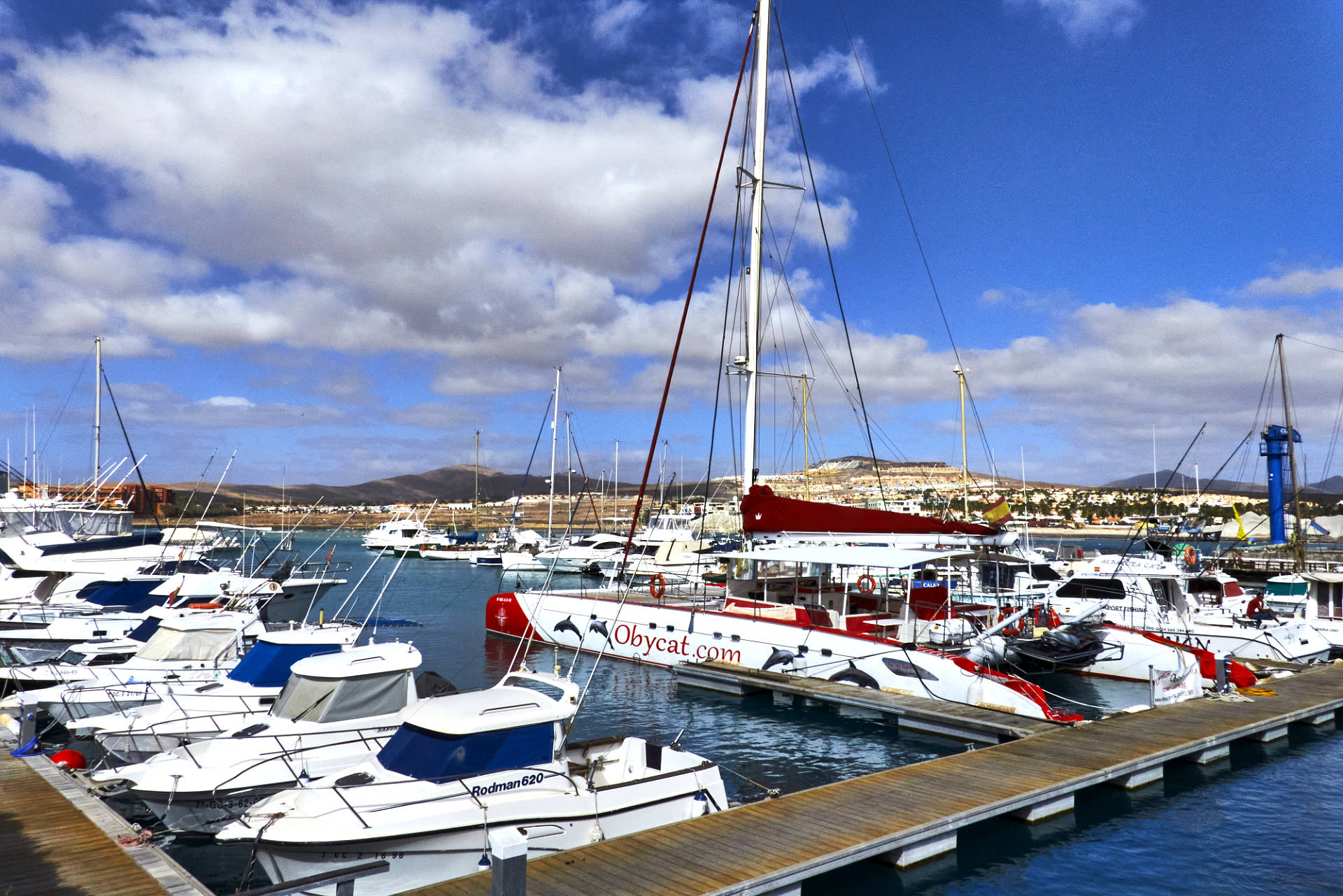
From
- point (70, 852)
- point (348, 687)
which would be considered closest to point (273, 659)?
point (348, 687)

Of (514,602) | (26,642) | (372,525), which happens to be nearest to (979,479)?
(372,525)

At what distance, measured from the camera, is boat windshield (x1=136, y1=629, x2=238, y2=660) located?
1864cm

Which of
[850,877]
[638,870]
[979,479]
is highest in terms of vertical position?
[979,479]

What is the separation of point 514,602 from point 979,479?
174924 mm

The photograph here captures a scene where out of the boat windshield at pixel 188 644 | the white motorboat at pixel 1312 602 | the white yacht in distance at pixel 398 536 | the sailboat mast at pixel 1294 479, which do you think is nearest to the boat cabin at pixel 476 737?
the boat windshield at pixel 188 644

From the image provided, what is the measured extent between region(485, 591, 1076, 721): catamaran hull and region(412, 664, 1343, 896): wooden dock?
2.13 meters

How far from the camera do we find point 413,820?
938cm

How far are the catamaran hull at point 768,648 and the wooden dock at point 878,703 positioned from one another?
32 centimetres

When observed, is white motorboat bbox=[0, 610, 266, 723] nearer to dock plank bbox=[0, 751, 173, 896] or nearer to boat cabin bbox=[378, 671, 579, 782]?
dock plank bbox=[0, 751, 173, 896]

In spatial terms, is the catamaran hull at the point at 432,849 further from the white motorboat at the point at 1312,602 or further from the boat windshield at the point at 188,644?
the white motorboat at the point at 1312,602

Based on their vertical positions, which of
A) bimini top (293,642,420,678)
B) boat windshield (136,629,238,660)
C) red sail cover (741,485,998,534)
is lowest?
boat windshield (136,629,238,660)

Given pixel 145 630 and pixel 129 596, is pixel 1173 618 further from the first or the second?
pixel 129 596

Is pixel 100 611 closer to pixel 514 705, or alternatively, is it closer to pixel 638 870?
pixel 514 705

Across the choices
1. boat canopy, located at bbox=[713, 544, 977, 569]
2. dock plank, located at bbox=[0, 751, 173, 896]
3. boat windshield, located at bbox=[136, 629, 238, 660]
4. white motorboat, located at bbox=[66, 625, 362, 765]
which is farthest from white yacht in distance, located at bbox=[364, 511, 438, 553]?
dock plank, located at bbox=[0, 751, 173, 896]
